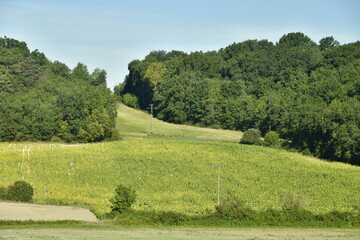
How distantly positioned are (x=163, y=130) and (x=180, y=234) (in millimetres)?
90235

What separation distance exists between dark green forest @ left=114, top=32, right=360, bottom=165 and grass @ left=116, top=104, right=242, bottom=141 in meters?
5.14

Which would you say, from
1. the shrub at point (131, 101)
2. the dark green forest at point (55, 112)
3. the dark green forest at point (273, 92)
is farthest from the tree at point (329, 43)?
the dark green forest at point (55, 112)

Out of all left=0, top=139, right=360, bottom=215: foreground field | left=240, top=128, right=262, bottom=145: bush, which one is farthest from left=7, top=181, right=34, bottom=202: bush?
left=240, top=128, right=262, bottom=145: bush

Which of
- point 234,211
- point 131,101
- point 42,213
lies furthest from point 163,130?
point 234,211

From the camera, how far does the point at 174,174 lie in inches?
3607

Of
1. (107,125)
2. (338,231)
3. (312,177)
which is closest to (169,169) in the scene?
(312,177)

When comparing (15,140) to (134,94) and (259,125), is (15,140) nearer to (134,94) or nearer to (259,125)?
(259,125)

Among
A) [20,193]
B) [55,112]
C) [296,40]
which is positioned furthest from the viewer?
[296,40]

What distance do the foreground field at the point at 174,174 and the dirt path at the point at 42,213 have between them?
2.37m

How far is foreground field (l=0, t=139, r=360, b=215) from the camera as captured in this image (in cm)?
7544

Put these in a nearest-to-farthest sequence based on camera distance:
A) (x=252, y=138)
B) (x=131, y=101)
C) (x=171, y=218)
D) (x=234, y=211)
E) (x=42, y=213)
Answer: (x=171, y=218)
(x=234, y=211)
(x=42, y=213)
(x=252, y=138)
(x=131, y=101)

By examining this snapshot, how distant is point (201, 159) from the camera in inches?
4026

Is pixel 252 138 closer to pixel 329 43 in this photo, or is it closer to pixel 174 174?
pixel 174 174

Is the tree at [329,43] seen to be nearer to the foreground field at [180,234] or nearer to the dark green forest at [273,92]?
the dark green forest at [273,92]
